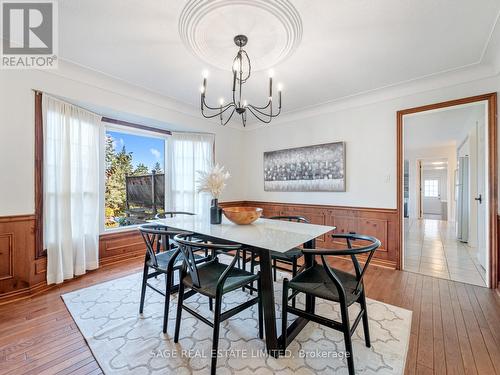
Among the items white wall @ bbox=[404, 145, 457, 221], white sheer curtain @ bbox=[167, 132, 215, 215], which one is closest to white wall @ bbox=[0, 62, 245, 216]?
white sheer curtain @ bbox=[167, 132, 215, 215]

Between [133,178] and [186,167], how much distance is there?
909 mm

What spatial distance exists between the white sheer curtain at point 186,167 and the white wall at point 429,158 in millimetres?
7199

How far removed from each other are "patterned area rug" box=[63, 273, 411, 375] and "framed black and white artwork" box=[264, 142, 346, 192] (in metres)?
2.02

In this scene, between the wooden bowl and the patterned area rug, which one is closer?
the patterned area rug

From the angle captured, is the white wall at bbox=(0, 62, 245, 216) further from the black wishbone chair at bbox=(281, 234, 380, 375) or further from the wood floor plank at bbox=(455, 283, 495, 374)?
the wood floor plank at bbox=(455, 283, 495, 374)

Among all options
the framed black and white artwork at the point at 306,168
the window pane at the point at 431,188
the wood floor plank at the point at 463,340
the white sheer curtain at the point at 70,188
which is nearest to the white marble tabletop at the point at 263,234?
the wood floor plank at the point at 463,340

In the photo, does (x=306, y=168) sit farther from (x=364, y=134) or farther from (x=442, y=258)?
(x=442, y=258)

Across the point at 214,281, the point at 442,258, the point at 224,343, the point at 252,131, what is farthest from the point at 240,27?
the point at 442,258

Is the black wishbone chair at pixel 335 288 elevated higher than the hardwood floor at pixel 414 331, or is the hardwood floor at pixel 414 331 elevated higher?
the black wishbone chair at pixel 335 288

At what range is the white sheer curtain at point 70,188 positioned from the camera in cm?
264

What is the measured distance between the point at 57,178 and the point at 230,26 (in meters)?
2.61

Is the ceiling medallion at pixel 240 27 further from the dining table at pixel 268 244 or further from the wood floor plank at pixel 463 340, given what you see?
the wood floor plank at pixel 463 340

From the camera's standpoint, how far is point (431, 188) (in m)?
10.4

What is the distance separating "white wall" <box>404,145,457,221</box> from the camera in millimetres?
Answer: 7367
